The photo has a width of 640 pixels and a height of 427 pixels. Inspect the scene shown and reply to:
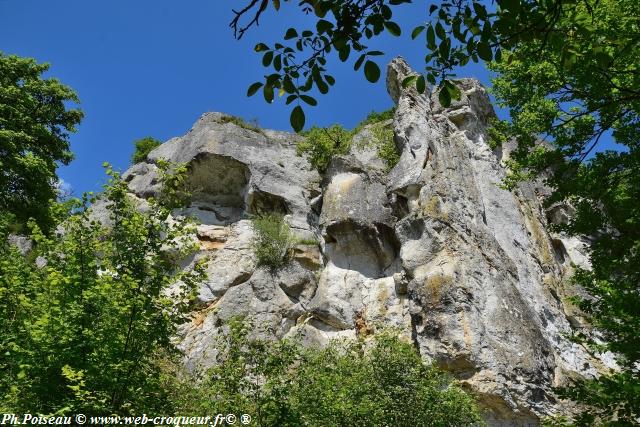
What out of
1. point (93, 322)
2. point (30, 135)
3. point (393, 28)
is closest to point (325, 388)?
point (93, 322)

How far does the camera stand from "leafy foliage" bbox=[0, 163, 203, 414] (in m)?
5.91

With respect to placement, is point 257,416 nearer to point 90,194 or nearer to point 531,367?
point 90,194

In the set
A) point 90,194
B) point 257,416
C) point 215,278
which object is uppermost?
point 215,278

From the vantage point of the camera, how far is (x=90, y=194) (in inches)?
297

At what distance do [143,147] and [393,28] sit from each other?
2713 cm

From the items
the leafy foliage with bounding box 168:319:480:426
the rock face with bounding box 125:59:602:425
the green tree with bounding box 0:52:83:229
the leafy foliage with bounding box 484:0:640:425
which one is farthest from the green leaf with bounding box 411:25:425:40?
the green tree with bounding box 0:52:83:229

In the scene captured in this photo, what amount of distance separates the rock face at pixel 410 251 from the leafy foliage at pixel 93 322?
632 cm

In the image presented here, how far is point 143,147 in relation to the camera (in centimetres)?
2853

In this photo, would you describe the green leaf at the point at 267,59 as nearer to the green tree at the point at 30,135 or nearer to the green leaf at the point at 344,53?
the green leaf at the point at 344,53

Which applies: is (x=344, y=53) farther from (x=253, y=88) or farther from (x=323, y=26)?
(x=253, y=88)

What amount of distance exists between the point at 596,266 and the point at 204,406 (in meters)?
6.81

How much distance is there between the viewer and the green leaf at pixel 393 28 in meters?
3.35

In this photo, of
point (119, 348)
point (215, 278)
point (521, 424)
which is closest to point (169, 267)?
point (119, 348)

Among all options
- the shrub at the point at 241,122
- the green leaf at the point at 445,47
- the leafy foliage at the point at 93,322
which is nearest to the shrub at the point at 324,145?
the shrub at the point at 241,122
